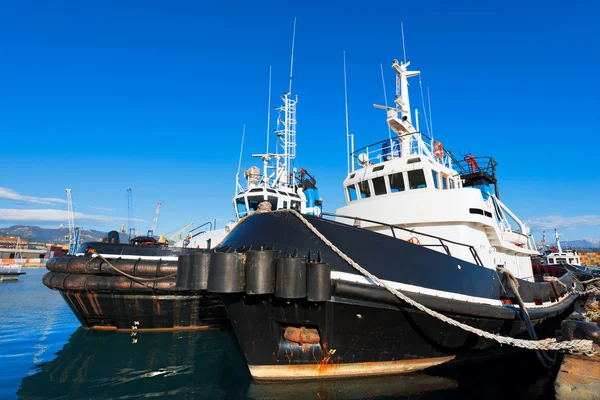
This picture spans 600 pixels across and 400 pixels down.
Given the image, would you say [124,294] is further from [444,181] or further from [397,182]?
[444,181]

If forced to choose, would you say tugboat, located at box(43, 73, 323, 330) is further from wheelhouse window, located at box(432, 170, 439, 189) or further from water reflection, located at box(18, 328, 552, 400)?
wheelhouse window, located at box(432, 170, 439, 189)

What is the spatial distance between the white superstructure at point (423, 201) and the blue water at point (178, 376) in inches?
91.6

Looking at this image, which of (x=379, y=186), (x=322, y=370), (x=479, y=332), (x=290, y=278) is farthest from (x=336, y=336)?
(x=379, y=186)

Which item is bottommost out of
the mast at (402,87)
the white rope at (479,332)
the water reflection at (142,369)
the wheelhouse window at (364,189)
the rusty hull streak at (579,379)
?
the water reflection at (142,369)

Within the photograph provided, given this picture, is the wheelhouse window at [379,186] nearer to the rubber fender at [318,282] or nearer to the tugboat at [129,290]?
the tugboat at [129,290]

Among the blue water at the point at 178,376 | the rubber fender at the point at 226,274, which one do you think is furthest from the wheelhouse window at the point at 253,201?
the rubber fender at the point at 226,274

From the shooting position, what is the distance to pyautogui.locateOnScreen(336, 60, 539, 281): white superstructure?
297 inches

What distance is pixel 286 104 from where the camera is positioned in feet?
69.7

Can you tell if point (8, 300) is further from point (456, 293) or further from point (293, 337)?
point (456, 293)

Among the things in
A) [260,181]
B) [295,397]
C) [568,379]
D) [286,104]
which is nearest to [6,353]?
[295,397]

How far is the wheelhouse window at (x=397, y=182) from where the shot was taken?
8.73 metres

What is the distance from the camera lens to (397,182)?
8.86 m

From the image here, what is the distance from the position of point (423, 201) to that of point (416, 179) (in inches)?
36.3

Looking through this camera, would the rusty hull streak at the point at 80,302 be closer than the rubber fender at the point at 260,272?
No
